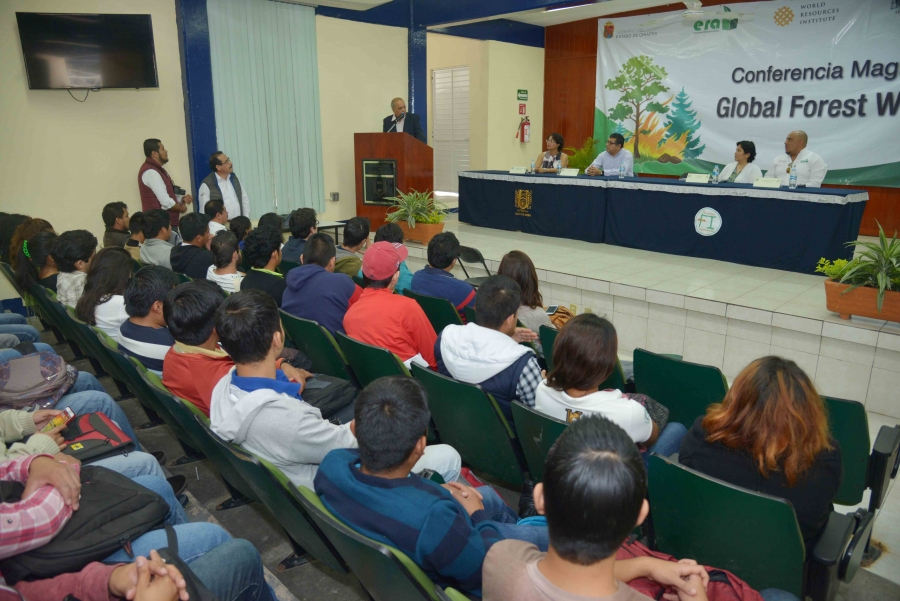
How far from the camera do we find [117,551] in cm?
151

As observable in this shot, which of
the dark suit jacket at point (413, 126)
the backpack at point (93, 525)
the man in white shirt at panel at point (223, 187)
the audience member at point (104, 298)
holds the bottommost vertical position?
the backpack at point (93, 525)

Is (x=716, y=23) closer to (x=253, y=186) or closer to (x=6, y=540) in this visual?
(x=253, y=186)

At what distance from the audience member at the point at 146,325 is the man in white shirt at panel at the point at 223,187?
414cm

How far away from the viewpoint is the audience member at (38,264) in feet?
12.3

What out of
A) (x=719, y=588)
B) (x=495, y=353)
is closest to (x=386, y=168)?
(x=495, y=353)

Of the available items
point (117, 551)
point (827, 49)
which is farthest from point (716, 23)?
point (117, 551)

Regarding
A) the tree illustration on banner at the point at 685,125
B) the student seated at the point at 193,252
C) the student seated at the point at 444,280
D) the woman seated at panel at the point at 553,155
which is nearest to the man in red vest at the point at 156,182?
the student seated at the point at 193,252

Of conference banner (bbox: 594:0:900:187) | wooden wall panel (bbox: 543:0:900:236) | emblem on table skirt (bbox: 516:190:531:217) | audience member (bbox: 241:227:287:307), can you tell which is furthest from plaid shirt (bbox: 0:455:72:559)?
wooden wall panel (bbox: 543:0:900:236)

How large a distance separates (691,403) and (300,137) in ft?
22.0

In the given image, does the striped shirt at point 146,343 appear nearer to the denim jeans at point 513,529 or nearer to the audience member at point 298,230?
the denim jeans at point 513,529

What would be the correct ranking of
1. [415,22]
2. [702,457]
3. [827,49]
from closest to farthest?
[702,457] < [827,49] < [415,22]

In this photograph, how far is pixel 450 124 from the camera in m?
10.7

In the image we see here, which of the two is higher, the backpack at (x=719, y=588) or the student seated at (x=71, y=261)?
the student seated at (x=71, y=261)

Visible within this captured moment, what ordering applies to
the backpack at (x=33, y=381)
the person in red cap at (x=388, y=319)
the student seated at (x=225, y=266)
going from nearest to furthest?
the backpack at (x=33, y=381) → the person in red cap at (x=388, y=319) → the student seated at (x=225, y=266)
